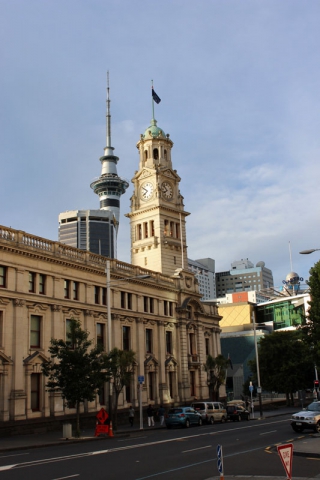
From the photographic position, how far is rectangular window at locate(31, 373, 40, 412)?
3906 centimetres

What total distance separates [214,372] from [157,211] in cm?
2070

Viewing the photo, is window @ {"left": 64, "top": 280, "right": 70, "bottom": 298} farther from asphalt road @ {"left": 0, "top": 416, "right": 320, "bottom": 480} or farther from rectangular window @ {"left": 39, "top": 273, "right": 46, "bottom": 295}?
asphalt road @ {"left": 0, "top": 416, "right": 320, "bottom": 480}

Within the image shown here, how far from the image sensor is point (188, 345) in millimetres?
61969

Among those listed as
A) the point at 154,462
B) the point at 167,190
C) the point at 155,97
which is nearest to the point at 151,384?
the point at 167,190

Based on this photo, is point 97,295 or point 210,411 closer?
point 210,411

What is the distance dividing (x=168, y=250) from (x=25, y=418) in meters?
33.5

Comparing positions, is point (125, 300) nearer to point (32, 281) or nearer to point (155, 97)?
point (32, 281)

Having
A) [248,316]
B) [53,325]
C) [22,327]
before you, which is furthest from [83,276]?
[248,316]

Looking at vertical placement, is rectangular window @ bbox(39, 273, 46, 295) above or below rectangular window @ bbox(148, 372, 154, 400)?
above

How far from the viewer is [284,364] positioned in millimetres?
69562

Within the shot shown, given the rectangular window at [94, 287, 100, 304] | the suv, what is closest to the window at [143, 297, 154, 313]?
the rectangular window at [94, 287, 100, 304]

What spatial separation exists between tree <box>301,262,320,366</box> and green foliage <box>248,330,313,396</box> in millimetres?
28692

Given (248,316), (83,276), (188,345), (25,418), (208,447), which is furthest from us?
(248,316)

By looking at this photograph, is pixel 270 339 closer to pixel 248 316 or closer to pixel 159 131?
pixel 159 131
